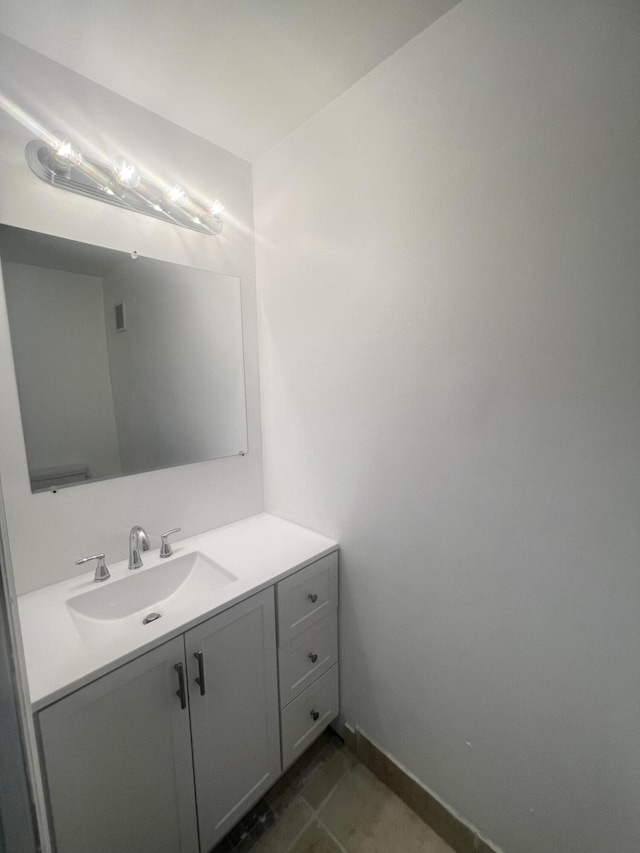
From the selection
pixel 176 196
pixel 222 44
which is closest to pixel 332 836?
pixel 176 196

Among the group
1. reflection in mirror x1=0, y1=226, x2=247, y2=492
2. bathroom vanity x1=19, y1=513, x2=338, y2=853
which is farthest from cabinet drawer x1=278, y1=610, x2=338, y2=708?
reflection in mirror x1=0, y1=226, x2=247, y2=492

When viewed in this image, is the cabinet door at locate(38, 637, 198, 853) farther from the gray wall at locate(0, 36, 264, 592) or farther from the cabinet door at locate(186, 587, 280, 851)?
the gray wall at locate(0, 36, 264, 592)

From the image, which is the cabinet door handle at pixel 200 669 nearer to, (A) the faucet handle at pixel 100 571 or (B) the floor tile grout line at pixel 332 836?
(A) the faucet handle at pixel 100 571

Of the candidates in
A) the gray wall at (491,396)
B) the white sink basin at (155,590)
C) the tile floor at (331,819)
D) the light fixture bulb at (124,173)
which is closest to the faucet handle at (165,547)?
the white sink basin at (155,590)

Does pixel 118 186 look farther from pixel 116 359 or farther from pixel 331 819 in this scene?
pixel 331 819

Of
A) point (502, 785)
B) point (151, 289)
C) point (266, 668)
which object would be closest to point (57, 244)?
point (151, 289)

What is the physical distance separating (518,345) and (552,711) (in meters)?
0.96

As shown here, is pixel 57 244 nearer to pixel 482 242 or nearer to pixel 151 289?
pixel 151 289

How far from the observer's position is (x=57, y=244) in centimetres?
107

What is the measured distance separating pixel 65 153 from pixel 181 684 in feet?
4.97

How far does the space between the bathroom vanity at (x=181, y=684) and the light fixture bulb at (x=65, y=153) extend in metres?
1.28

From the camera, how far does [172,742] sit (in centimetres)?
93

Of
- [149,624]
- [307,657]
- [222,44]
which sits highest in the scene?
[222,44]

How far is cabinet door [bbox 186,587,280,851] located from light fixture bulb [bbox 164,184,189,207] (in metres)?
1.37
